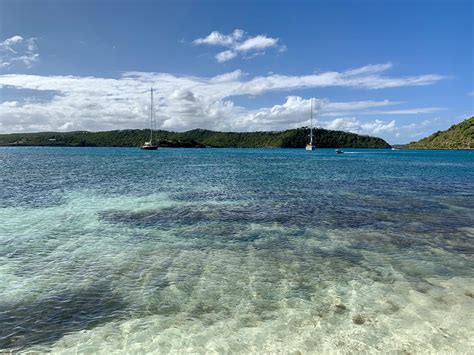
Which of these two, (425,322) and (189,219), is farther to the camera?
(189,219)

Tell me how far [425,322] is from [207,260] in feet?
26.4

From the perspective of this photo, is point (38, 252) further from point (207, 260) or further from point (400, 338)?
point (400, 338)

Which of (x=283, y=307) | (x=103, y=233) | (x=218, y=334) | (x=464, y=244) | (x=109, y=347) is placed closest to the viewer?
(x=109, y=347)

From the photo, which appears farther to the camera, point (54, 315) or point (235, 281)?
point (235, 281)

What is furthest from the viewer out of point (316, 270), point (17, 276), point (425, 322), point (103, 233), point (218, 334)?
point (103, 233)

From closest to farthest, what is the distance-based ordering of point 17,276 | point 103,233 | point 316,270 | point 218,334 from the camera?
1. point 218,334
2. point 17,276
3. point 316,270
4. point 103,233

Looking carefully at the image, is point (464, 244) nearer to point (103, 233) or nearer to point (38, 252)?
point (103, 233)

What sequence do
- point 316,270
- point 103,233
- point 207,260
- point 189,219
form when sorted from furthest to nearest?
point 189,219, point 103,233, point 207,260, point 316,270

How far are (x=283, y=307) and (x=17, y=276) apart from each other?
9.39m

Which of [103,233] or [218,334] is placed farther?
[103,233]

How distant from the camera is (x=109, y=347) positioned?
26.4 ft

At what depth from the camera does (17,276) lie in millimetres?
12289

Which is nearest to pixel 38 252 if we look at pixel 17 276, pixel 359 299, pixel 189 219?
pixel 17 276

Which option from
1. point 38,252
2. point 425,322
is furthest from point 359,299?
point 38,252
